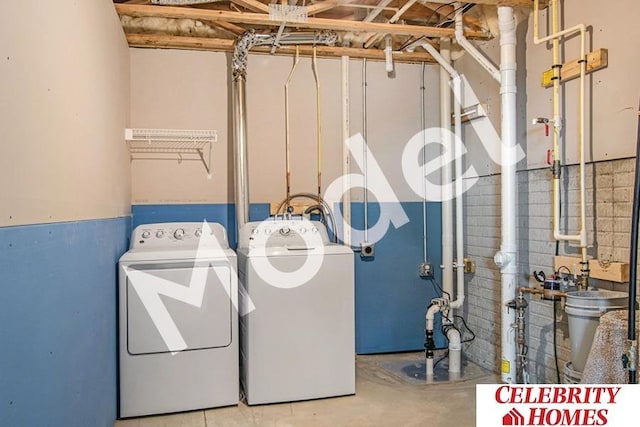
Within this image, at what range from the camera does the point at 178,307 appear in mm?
2953

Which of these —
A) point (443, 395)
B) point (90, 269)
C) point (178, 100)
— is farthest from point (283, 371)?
point (178, 100)

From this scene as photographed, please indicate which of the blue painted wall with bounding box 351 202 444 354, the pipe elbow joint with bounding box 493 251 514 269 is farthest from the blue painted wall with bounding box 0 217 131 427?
the pipe elbow joint with bounding box 493 251 514 269

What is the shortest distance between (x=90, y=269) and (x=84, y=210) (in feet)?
0.91

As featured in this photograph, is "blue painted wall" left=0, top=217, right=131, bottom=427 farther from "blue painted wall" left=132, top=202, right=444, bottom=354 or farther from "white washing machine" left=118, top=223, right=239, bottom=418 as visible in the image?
"blue painted wall" left=132, top=202, right=444, bottom=354

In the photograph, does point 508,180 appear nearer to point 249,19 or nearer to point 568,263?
point 568,263

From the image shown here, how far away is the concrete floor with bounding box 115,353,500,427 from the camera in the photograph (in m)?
2.82

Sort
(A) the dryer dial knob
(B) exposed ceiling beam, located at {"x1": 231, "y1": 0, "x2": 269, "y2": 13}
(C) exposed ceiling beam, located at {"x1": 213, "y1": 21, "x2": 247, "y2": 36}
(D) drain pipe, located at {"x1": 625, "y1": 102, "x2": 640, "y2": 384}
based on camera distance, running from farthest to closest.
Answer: (C) exposed ceiling beam, located at {"x1": 213, "y1": 21, "x2": 247, "y2": 36}
(A) the dryer dial knob
(B) exposed ceiling beam, located at {"x1": 231, "y1": 0, "x2": 269, "y2": 13}
(D) drain pipe, located at {"x1": 625, "y1": 102, "x2": 640, "y2": 384}

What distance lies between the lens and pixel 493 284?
12.0 feet

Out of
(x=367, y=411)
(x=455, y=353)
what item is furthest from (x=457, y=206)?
(x=367, y=411)

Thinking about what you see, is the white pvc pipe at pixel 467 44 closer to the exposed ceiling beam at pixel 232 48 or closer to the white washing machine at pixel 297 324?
the exposed ceiling beam at pixel 232 48

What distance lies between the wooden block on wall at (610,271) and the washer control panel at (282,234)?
1.72m

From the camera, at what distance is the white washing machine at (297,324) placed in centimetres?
305

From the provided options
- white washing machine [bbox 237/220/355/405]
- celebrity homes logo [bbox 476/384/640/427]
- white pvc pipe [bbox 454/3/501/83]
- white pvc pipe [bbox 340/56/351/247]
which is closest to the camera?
celebrity homes logo [bbox 476/384/640/427]

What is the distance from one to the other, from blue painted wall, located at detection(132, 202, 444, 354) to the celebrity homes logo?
1901 millimetres
